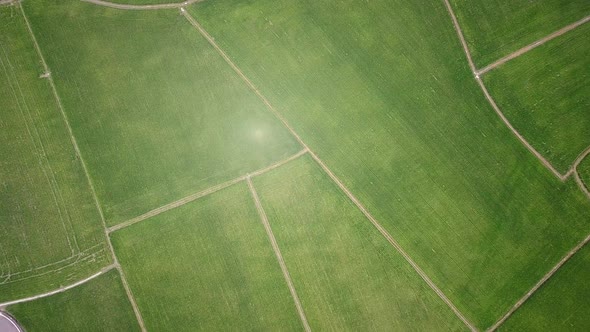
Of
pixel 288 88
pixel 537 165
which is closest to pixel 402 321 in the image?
pixel 537 165

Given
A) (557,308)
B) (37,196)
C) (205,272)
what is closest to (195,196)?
(205,272)

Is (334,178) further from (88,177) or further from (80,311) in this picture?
(80,311)

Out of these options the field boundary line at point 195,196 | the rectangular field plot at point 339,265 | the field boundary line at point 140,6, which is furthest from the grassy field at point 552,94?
the field boundary line at point 140,6

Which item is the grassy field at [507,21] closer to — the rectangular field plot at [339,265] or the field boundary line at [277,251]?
the rectangular field plot at [339,265]

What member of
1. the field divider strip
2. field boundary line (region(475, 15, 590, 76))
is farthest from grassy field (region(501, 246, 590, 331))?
field boundary line (region(475, 15, 590, 76))

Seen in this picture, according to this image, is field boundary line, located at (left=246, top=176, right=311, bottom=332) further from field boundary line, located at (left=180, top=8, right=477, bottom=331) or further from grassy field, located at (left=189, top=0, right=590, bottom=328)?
grassy field, located at (left=189, top=0, right=590, bottom=328)
